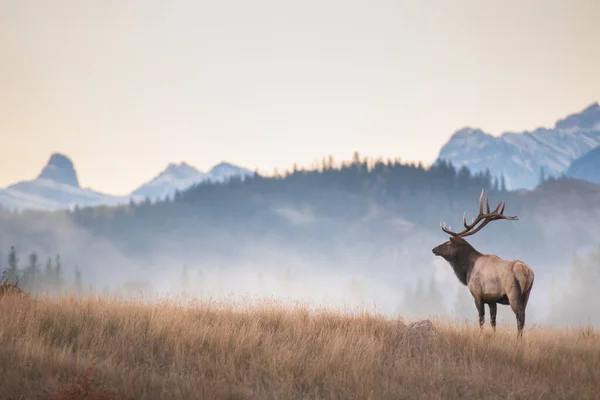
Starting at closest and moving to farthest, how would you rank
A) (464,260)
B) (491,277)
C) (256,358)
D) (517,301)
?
(256,358) < (517,301) < (491,277) < (464,260)

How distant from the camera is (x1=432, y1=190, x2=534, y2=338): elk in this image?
483 inches

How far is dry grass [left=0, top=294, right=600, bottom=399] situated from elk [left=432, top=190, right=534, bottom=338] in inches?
29.4

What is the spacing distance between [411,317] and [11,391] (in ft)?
31.9

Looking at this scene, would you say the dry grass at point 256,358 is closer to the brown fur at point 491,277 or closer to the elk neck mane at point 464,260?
the brown fur at point 491,277

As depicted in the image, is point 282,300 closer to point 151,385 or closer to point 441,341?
point 441,341

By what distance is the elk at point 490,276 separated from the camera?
483 inches

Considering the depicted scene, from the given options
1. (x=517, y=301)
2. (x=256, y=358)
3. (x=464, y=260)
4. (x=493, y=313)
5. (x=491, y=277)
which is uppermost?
(x=464, y=260)

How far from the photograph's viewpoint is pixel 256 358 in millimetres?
9445

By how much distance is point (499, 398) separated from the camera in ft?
27.7

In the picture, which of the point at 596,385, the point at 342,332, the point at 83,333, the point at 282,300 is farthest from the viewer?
the point at 282,300

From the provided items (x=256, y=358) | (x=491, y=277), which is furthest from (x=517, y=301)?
(x=256, y=358)

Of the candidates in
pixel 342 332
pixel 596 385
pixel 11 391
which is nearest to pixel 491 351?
pixel 596 385

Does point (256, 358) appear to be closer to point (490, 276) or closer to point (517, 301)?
point (517, 301)

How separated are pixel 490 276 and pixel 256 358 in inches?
227
